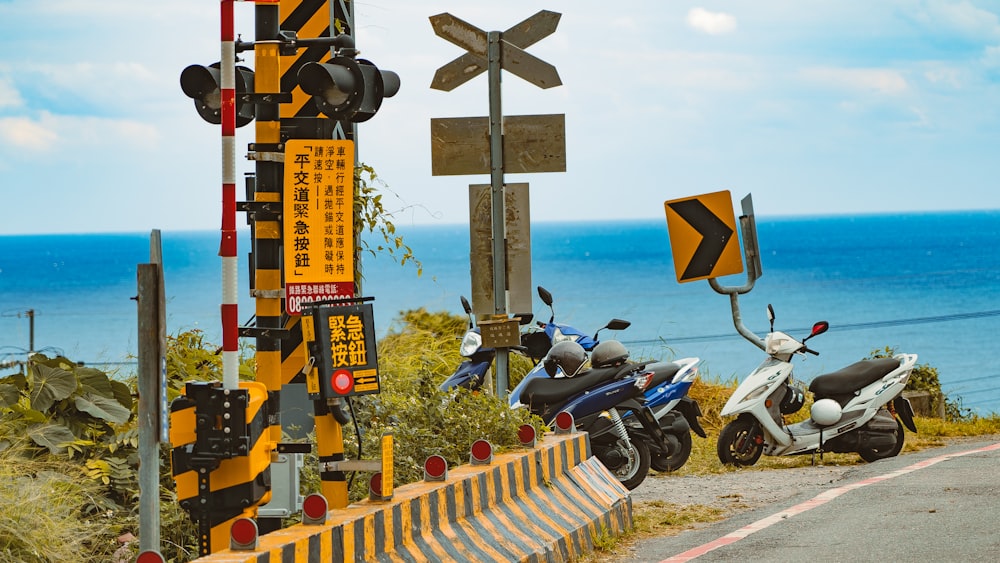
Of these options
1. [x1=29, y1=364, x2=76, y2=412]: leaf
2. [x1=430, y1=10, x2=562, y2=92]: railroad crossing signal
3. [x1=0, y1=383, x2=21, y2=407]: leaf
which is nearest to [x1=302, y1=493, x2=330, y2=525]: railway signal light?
[x1=29, y1=364, x2=76, y2=412]: leaf

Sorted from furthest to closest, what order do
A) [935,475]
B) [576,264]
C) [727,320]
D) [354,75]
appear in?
[576,264] < [727,320] < [935,475] < [354,75]

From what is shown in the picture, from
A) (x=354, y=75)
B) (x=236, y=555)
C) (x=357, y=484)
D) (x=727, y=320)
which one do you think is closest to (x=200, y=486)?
(x=236, y=555)

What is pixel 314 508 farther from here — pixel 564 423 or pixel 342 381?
pixel 564 423

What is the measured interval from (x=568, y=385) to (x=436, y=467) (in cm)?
399

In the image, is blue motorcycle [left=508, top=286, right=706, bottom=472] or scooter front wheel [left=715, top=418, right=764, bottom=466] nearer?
blue motorcycle [left=508, top=286, right=706, bottom=472]

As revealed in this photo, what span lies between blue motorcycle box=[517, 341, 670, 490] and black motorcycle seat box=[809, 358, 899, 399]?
78.9 inches

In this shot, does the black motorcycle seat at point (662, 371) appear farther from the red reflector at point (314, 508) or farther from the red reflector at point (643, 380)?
the red reflector at point (314, 508)

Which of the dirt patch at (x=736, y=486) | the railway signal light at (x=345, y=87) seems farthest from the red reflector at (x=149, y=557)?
the dirt patch at (x=736, y=486)

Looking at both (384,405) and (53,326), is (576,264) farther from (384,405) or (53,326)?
(384,405)

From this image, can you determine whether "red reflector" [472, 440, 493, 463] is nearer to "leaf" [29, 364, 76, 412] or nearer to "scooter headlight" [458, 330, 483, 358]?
"leaf" [29, 364, 76, 412]

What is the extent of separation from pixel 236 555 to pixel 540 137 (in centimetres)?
614

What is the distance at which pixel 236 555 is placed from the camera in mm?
5613

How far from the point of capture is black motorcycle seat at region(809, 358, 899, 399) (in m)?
12.4

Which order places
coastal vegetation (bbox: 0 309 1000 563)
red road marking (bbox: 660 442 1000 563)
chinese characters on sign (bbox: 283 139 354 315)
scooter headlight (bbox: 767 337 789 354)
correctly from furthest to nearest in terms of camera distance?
1. scooter headlight (bbox: 767 337 789 354)
2. red road marking (bbox: 660 442 1000 563)
3. coastal vegetation (bbox: 0 309 1000 563)
4. chinese characters on sign (bbox: 283 139 354 315)
